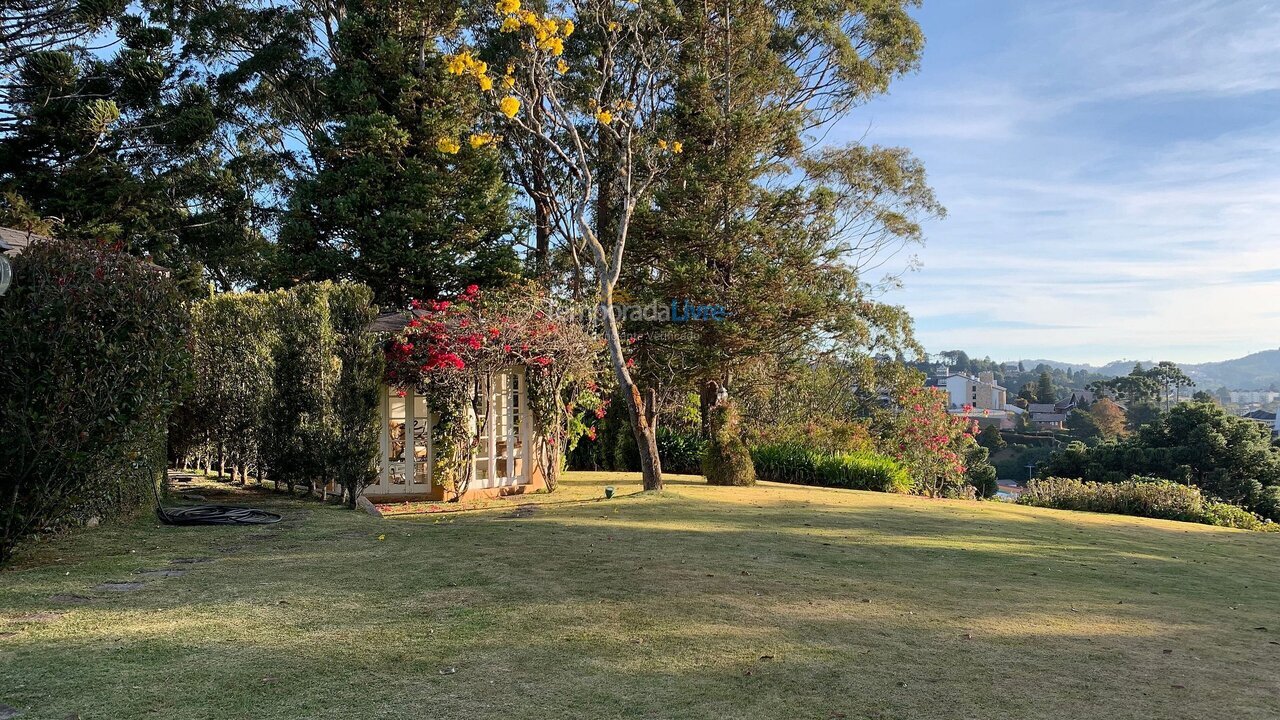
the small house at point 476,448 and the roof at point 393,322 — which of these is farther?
the roof at point 393,322

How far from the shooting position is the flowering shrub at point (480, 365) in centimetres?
1110

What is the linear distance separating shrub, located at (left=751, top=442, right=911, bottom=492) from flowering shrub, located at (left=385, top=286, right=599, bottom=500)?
19.0 feet

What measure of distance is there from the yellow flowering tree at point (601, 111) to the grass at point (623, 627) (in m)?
6.04

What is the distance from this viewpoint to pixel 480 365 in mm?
11445

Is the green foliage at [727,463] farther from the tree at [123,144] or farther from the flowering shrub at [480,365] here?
the tree at [123,144]

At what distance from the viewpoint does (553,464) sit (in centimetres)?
1330

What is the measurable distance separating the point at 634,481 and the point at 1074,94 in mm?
13146

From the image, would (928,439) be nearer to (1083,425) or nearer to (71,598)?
(71,598)

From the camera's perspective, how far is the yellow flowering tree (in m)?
12.6

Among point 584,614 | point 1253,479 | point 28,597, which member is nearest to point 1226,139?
point 1253,479

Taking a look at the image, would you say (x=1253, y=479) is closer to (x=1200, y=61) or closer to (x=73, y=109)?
(x=1200, y=61)

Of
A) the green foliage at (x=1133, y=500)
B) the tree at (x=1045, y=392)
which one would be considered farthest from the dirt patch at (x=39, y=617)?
the tree at (x=1045, y=392)

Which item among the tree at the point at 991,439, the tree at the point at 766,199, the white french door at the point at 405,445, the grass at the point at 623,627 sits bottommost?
the tree at the point at 991,439

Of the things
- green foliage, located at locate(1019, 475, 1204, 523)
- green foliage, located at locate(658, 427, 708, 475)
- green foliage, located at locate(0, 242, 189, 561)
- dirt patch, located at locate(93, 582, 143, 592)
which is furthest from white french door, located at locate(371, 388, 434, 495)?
green foliage, located at locate(1019, 475, 1204, 523)
